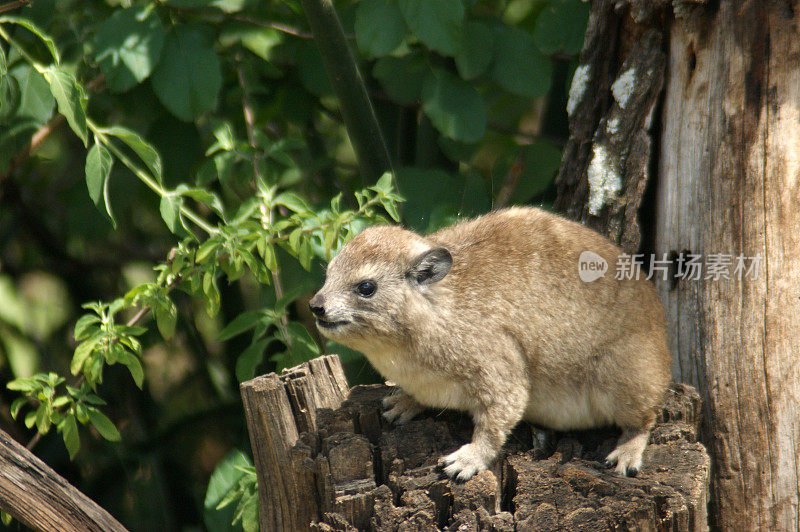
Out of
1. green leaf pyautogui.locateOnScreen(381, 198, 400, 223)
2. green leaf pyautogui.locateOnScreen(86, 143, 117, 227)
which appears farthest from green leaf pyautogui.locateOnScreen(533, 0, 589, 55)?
green leaf pyautogui.locateOnScreen(86, 143, 117, 227)

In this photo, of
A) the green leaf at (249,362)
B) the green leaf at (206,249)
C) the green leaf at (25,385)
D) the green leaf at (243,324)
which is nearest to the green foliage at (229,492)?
the green leaf at (249,362)

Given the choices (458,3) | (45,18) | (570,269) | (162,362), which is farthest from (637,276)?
(162,362)

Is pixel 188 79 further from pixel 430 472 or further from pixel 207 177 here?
pixel 430 472

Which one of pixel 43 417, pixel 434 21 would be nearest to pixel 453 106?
pixel 434 21

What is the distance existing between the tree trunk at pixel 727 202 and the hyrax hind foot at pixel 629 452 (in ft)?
2.33

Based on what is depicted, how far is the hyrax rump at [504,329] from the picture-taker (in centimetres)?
363

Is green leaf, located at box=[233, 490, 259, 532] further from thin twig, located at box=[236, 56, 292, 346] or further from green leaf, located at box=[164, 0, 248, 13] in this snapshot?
green leaf, located at box=[164, 0, 248, 13]

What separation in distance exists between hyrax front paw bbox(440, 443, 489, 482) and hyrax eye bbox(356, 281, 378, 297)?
84 centimetres

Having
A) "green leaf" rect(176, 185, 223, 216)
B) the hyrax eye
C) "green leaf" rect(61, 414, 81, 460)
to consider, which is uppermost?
"green leaf" rect(176, 185, 223, 216)

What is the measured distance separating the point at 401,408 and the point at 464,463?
1.66ft

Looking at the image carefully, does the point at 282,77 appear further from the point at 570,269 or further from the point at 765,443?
the point at 765,443

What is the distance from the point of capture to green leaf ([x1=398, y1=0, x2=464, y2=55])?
398 centimetres

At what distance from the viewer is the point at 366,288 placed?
367 centimetres

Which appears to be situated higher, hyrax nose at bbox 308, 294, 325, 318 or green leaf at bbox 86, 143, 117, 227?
green leaf at bbox 86, 143, 117, 227
